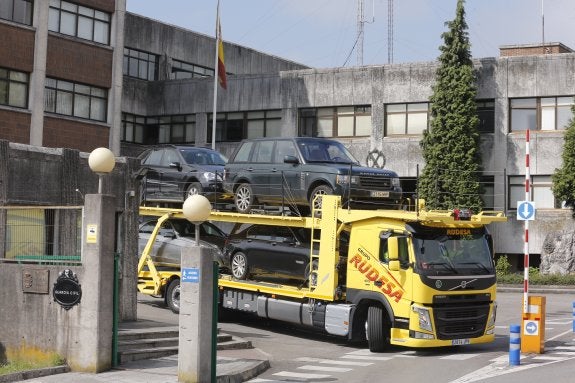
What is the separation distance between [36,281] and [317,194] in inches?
263

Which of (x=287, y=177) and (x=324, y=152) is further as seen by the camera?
(x=324, y=152)

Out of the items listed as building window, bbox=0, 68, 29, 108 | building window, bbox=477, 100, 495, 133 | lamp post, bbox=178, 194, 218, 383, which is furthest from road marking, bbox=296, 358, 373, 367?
building window, bbox=477, 100, 495, 133

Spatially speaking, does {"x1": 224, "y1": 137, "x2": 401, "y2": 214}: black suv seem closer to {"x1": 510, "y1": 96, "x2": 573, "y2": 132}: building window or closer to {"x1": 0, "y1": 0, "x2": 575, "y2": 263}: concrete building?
{"x1": 0, "y1": 0, "x2": 575, "y2": 263}: concrete building

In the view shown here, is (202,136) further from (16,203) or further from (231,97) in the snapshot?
(16,203)

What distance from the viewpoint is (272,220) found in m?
21.3

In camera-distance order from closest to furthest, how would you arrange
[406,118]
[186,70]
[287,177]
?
[287,177]
[406,118]
[186,70]

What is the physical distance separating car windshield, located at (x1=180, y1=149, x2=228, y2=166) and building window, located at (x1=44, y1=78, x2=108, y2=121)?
1267cm

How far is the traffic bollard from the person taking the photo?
16469mm

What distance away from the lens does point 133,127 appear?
50.1 m

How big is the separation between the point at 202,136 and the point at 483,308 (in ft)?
102

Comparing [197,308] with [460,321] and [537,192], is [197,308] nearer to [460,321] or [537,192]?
[460,321]

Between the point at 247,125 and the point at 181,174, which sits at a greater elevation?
the point at 247,125

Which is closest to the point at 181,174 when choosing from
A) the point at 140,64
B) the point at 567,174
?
the point at 567,174

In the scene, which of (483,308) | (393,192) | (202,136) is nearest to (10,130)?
(202,136)
